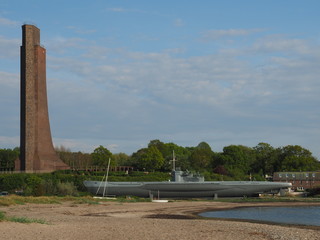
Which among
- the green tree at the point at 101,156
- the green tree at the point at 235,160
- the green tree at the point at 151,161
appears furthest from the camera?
the green tree at the point at 235,160

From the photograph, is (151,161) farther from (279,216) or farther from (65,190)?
(279,216)

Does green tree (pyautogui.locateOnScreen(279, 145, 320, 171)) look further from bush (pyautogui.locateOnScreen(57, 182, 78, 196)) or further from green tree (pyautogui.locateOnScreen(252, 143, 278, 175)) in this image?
bush (pyautogui.locateOnScreen(57, 182, 78, 196))

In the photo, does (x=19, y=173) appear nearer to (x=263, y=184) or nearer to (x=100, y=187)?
(x=100, y=187)

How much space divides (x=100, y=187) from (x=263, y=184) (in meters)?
27.3

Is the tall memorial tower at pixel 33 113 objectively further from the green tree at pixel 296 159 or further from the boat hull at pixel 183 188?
the green tree at pixel 296 159

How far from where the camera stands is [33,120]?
8831cm

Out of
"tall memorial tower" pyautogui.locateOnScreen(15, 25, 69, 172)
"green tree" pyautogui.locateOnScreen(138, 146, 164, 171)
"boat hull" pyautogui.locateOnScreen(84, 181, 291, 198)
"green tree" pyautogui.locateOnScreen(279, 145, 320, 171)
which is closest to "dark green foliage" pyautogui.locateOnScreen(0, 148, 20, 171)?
"green tree" pyautogui.locateOnScreen(138, 146, 164, 171)

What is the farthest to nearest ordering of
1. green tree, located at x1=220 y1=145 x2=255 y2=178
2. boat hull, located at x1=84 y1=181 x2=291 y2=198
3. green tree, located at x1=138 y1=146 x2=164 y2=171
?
green tree, located at x1=220 y1=145 x2=255 y2=178
green tree, located at x1=138 y1=146 x2=164 y2=171
boat hull, located at x1=84 y1=181 x2=291 y2=198

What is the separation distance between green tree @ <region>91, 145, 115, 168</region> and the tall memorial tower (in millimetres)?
30878

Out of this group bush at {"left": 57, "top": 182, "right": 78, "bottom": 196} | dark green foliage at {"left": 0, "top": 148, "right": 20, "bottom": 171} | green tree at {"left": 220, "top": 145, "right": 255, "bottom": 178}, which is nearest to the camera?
bush at {"left": 57, "top": 182, "right": 78, "bottom": 196}

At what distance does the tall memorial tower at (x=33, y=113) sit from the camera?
87750mm

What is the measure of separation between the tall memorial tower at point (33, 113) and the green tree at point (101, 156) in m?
30.9

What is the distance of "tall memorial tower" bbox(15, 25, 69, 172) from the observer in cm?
8775

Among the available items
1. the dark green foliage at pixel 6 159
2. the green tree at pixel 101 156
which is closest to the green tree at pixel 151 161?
the green tree at pixel 101 156
